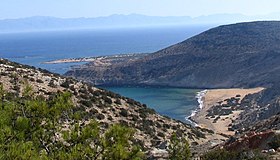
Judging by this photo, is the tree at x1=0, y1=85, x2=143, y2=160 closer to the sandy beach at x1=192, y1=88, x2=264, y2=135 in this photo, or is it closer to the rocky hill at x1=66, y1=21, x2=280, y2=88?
the sandy beach at x1=192, y1=88, x2=264, y2=135

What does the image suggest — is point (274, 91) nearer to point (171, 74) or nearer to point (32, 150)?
point (171, 74)

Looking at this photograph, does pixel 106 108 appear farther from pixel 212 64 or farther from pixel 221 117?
pixel 212 64

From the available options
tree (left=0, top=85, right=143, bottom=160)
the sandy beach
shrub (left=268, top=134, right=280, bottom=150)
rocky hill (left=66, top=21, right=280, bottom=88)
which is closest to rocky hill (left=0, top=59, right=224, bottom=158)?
shrub (left=268, top=134, right=280, bottom=150)

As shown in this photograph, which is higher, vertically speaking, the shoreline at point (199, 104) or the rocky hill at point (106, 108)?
the rocky hill at point (106, 108)

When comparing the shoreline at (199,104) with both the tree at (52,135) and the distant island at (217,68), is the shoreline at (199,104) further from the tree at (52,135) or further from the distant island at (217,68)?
the tree at (52,135)

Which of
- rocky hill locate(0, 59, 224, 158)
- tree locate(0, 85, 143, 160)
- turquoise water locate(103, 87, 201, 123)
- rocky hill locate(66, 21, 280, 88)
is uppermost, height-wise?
tree locate(0, 85, 143, 160)

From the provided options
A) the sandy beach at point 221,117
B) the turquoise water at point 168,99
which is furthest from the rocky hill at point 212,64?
the sandy beach at point 221,117

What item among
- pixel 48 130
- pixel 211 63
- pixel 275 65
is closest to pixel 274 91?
pixel 275 65
